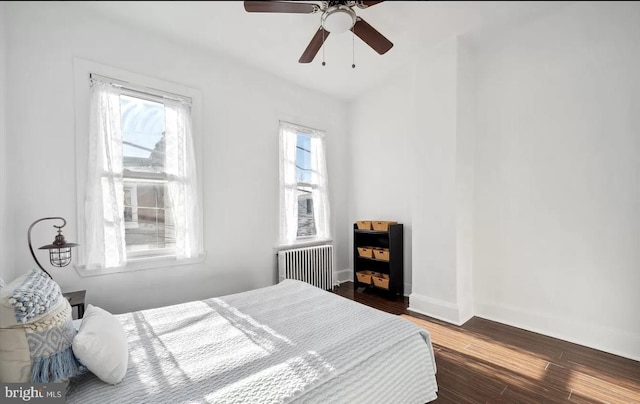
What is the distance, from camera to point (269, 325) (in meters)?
1.68

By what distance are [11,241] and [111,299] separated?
0.75m

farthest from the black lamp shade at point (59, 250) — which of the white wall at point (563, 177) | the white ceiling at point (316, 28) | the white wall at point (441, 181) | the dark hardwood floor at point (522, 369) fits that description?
the white wall at point (563, 177)

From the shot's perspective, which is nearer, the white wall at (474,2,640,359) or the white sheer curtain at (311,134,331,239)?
the white wall at (474,2,640,359)

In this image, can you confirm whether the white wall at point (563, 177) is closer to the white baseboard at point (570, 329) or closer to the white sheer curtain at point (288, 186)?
the white baseboard at point (570, 329)

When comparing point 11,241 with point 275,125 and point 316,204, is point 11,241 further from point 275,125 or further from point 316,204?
point 316,204

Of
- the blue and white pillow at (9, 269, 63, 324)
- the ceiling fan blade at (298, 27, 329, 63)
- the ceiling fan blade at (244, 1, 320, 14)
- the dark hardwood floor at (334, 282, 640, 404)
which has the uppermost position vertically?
the ceiling fan blade at (298, 27, 329, 63)

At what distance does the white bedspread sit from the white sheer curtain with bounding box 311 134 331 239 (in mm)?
1961

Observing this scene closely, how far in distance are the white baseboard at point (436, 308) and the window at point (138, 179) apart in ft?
7.46

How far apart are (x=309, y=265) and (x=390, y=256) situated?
98 cm

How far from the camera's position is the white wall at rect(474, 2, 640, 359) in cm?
218

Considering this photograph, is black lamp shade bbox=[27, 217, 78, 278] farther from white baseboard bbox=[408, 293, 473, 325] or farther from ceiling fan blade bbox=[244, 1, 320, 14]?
white baseboard bbox=[408, 293, 473, 325]

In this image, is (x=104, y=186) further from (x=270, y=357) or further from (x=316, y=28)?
(x=316, y=28)

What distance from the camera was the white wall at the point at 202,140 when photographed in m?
2.00

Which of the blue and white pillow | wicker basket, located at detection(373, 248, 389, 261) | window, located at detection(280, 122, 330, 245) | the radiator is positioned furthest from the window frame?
the blue and white pillow
